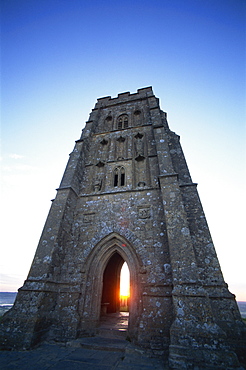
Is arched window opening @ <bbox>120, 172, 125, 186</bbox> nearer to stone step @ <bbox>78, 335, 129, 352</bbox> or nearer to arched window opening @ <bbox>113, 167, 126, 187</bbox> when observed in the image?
→ arched window opening @ <bbox>113, 167, 126, 187</bbox>

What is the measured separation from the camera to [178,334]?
4695 mm

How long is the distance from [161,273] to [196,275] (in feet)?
4.65

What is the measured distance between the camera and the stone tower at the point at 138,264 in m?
5.07

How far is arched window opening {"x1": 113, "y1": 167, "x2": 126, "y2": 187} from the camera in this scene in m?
10.4

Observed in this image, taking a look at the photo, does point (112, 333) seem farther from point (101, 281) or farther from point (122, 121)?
point (122, 121)

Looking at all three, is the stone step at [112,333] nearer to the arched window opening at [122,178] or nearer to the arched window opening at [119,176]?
the arched window opening at [119,176]

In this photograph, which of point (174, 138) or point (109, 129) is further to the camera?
point (109, 129)

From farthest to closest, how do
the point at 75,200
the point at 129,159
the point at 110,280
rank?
1. the point at 110,280
2. the point at 129,159
3. the point at 75,200

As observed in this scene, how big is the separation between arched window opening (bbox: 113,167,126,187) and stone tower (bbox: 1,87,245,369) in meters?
0.07

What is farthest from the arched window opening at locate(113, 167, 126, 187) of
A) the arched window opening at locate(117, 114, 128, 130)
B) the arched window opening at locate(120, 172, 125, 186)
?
the arched window opening at locate(117, 114, 128, 130)

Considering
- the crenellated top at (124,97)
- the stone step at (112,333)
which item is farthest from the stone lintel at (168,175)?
the crenellated top at (124,97)

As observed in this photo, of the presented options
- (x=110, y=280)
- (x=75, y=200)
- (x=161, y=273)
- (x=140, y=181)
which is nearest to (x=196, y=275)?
(x=161, y=273)

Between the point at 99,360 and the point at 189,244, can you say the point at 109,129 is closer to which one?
the point at 189,244

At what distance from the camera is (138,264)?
275 inches
